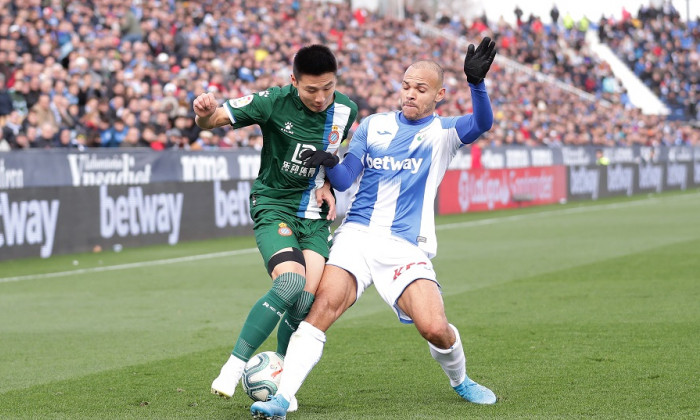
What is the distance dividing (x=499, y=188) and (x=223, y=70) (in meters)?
8.83

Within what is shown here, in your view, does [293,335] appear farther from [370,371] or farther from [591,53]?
[591,53]

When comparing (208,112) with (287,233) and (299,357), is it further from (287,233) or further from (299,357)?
(299,357)

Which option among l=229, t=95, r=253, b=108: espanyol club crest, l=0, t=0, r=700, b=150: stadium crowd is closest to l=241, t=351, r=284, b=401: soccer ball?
l=229, t=95, r=253, b=108: espanyol club crest

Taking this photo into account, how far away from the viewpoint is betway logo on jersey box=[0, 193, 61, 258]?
16.1 meters

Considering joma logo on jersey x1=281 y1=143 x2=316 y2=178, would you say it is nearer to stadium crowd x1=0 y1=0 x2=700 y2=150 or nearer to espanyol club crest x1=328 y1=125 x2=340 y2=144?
espanyol club crest x1=328 y1=125 x2=340 y2=144

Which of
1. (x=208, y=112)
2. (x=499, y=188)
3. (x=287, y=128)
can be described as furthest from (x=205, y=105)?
(x=499, y=188)

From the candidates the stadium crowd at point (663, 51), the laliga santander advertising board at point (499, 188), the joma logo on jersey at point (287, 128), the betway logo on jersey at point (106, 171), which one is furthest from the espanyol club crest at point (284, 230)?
the stadium crowd at point (663, 51)

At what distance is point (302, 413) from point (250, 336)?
1.94 feet

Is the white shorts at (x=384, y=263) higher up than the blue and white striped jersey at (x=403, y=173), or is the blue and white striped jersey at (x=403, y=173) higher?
the blue and white striped jersey at (x=403, y=173)

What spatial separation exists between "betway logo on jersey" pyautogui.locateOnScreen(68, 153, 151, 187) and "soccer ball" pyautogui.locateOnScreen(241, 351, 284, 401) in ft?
38.7

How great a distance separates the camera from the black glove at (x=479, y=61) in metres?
6.45

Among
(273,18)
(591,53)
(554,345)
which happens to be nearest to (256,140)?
(273,18)

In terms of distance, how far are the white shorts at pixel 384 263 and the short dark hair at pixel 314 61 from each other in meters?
1.07

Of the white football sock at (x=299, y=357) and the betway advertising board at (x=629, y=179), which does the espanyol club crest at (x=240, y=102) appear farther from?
the betway advertising board at (x=629, y=179)
